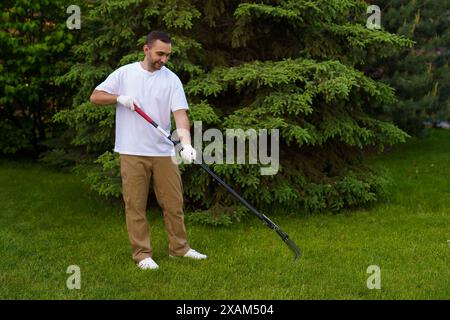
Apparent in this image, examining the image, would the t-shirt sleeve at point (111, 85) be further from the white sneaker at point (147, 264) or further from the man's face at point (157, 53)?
the white sneaker at point (147, 264)

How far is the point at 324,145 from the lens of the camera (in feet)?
24.1

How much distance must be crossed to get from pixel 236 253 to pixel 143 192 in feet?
3.19

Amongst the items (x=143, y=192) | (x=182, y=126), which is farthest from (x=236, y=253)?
(x=182, y=126)

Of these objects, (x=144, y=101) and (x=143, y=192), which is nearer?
(x=144, y=101)

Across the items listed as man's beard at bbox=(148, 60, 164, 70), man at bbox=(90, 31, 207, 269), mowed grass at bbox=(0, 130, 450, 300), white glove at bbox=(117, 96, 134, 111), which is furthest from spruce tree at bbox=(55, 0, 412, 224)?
white glove at bbox=(117, 96, 134, 111)

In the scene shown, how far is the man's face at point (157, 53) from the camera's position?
189 inches

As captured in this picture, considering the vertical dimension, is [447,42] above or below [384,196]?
above

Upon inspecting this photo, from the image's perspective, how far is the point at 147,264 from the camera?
198 inches

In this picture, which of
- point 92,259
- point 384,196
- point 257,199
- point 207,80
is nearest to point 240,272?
point 92,259

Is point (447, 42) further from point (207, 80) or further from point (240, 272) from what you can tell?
point (240, 272)

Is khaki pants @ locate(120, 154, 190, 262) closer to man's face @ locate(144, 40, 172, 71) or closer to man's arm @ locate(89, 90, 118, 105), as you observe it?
man's arm @ locate(89, 90, 118, 105)

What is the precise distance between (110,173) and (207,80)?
1.34m

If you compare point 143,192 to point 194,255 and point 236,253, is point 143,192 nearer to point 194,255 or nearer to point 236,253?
point 194,255

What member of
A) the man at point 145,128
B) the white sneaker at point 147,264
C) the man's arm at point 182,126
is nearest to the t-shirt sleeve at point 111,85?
the man at point 145,128
